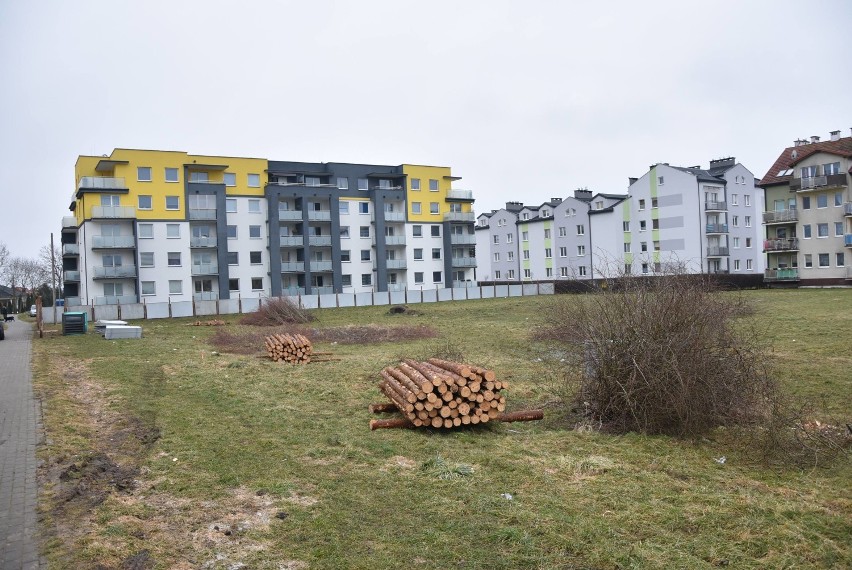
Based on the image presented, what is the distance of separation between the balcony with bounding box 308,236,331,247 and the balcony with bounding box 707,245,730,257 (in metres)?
38.4

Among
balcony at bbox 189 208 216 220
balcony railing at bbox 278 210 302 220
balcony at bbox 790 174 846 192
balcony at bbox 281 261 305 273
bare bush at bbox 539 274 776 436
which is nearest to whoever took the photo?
bare bush at bbox 539 274 776 436

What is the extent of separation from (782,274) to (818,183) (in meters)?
8.58

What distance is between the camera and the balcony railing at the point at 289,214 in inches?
2445

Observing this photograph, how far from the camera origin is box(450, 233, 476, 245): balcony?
71.1 metres

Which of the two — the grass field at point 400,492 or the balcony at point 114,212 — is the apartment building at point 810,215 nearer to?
the grass field at point 400,492

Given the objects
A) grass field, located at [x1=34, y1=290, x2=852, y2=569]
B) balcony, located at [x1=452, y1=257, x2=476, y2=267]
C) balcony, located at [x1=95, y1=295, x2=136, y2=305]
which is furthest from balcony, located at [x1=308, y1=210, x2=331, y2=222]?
grass field, located at [x1=34, y1=290, x2=852, y2=569]

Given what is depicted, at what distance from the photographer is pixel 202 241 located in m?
58.6

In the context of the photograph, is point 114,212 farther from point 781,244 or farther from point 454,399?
point 781,244

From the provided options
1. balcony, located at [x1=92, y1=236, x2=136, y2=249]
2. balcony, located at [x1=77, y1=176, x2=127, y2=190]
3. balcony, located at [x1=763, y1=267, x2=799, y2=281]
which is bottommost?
balcony, located at [x1=763, y1=267, x2=799, y2=281]

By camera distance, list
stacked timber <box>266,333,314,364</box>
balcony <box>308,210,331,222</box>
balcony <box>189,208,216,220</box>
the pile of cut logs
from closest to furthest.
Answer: the pile of cut logs < stacked timber <box>266,333,314,364</box> < balcony <box>189,208,216,220</box> < balcony <box>308,210,331,222</box>

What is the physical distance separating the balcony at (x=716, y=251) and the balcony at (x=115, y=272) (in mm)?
54829

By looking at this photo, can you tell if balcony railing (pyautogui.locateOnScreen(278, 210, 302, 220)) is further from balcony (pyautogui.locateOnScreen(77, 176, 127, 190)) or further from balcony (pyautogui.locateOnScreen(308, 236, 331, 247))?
balcony (pyautogui.locateOnScreen(77, 176, 127, 190))

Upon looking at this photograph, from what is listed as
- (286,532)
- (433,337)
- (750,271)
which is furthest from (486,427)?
(750,271)

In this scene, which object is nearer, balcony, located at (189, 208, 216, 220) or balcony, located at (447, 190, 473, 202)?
balcony, located at (189, 208, 216, 220)
